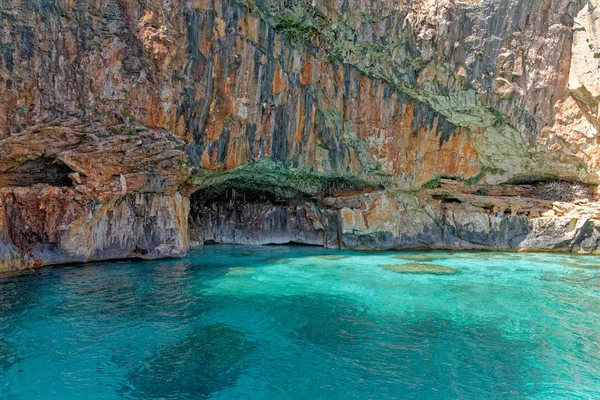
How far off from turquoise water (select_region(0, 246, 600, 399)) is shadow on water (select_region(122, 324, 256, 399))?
0.03 meters

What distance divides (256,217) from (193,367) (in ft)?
60.7

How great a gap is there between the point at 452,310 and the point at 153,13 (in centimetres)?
1470

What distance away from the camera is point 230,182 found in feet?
77.5

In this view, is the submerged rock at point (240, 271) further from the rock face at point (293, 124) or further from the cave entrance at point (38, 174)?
the cave entrance at point (38, 174)

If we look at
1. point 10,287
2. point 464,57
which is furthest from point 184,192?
point 464,57

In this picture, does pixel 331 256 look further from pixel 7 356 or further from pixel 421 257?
pixel 7 356

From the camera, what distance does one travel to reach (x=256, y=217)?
82.7 feet

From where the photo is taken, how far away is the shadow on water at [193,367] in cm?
603

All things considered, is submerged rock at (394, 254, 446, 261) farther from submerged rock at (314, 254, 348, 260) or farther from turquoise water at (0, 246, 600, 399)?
turquoise water at (0, 246, 600, 399)

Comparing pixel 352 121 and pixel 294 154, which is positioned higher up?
pixel 352 121

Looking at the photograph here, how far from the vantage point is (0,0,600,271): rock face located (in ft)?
49.5

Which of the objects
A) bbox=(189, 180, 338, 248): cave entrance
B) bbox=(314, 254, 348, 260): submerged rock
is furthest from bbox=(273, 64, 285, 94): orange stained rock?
bbox=(314, 254, 348, 260): submerged rock

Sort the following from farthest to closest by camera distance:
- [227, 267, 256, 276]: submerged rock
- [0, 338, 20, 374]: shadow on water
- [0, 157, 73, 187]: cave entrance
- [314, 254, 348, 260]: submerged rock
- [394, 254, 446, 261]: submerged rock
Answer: [314, 254, 348, 260]: submerged rock, [394, 254, 446, 261]: submerged rock, [0, 157, 73, 187]: cave entrance, [227, 267, 256, 276]: submerged rock, [0, 338, 20, 374]: shadow on water

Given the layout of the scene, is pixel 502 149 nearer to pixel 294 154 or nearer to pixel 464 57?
pixel 464 57
